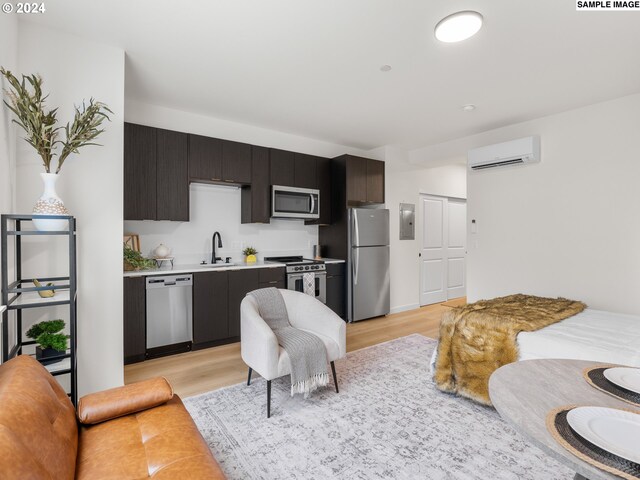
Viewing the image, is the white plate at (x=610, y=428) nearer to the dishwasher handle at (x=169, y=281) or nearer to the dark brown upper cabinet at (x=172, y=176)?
the dishwasher handle at (x=169, y=281)

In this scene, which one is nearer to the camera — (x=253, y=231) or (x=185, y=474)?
(x=185, y=474)

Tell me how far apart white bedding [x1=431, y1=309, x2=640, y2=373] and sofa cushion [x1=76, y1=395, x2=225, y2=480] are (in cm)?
214

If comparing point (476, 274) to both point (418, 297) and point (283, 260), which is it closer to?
point (418, 297)

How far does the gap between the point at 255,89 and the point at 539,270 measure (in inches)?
152

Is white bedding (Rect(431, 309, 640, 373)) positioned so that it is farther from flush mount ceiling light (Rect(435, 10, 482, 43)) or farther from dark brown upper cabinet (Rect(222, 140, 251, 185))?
dark brown upper cabinet (Rect(222, 140, 251, 185))

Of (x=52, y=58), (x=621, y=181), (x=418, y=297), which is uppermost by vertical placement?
(x=52, y=58)

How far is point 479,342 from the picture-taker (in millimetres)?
2404

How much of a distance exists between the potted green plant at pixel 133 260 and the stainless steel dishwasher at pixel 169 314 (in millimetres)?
220

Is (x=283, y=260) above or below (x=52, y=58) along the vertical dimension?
below

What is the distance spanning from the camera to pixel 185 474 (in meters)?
1.09

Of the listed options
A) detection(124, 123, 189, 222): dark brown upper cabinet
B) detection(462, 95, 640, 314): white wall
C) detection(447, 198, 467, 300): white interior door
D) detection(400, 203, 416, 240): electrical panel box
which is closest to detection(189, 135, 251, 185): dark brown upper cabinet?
detection(124, 123, 189, 222): dark brown upper cabinet

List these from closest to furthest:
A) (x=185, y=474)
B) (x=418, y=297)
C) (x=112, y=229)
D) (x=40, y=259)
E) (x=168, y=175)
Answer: (x=185, y=474) → (x=40, y=259) → (x=112, y=229) → (x=168, y=175) → (x=418, y=297)

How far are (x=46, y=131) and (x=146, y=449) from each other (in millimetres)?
2057

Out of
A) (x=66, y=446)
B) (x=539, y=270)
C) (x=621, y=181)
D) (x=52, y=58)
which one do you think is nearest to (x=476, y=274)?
(x=539, y=270)
